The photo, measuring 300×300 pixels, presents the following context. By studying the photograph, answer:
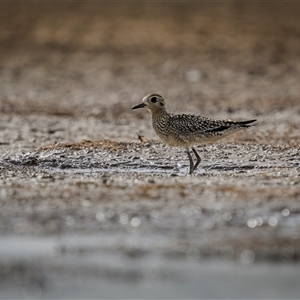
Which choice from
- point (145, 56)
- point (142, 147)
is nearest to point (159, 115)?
point (142, 147)

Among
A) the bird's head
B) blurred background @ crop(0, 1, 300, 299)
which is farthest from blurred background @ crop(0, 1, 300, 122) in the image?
the bird's head

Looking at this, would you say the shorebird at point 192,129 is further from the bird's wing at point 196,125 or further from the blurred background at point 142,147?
the blurred background at point 142,147

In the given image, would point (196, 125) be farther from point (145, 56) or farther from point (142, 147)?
point (145, 56)

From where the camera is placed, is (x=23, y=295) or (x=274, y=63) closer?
(x=23, y=295)

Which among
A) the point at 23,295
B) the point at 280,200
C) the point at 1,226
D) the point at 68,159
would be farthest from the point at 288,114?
the point at 23,295

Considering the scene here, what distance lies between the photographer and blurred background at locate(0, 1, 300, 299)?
772 cm

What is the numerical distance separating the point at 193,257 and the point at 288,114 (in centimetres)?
964

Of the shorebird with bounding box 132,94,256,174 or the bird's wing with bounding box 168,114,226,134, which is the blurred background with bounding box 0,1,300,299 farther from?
the bird's wing with bounding box 168,114,226,134

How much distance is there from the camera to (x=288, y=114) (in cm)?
1731

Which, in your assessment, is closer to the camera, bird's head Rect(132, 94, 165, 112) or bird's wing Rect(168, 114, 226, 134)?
bird's wing Rect(168, 114, 226, 134)

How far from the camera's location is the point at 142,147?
13203 mm

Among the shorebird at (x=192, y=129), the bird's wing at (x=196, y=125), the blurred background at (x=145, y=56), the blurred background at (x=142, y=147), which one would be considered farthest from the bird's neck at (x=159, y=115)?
the blurred background at (x=145, y=56)

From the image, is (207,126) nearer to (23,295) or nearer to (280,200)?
(280,200)

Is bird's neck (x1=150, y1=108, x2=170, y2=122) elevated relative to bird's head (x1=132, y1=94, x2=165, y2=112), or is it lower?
lower
